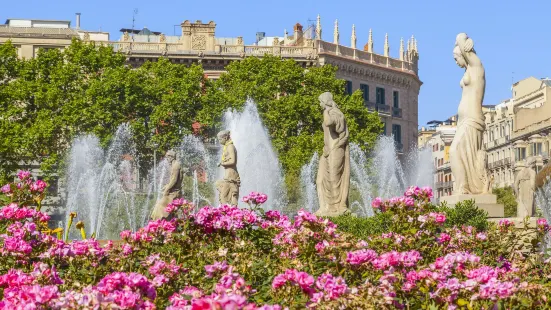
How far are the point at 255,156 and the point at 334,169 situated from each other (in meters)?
35.2

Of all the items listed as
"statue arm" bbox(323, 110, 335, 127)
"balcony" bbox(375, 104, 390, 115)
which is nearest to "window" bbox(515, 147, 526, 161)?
"balcony" bbox(375, 104, 390, 115)

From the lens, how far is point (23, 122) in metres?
56.0

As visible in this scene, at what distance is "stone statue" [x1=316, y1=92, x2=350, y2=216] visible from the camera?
18.8 meters

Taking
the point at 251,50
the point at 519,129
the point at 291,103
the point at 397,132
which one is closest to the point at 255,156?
the point at 291,103

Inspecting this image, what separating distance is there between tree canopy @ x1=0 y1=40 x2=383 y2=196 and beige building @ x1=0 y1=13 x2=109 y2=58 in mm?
10971

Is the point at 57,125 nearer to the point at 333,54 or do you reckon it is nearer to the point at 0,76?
the point at 0,76

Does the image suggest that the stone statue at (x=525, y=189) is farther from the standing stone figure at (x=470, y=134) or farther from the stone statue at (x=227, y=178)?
the standing stone figure at (x=470, y=134)

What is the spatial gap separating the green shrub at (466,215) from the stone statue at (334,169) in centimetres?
352

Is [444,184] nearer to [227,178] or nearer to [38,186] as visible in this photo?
[227,178]

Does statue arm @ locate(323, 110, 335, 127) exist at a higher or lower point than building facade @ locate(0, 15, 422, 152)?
lower

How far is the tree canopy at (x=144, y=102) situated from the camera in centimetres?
5569

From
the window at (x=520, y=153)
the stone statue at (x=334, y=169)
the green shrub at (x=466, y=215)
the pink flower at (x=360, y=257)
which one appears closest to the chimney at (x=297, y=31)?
the window at (x=520, y=153)

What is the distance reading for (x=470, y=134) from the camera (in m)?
16.7

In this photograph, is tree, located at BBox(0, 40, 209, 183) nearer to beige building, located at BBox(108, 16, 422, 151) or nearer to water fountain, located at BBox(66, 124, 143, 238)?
water fountain, located at BBox(66, 124, 143, 238)
